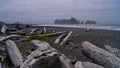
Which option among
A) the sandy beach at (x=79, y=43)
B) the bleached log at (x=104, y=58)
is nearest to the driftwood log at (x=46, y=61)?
the bleached log at (x=104, y=58)

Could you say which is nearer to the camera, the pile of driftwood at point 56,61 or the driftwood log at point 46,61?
the driftwood log at point 46,61

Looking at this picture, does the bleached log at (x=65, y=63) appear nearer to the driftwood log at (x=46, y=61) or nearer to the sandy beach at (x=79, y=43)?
the driftwood log at (x=46, y=61)

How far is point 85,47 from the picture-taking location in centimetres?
821

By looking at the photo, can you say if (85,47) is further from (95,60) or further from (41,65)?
(41,65)

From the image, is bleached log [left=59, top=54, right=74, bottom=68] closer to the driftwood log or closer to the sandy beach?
the driftwood log

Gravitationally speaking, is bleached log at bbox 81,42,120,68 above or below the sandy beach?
above

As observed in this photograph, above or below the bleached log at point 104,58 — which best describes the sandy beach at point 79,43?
below

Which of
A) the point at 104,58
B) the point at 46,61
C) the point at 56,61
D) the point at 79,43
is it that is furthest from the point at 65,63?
the point at 79,43

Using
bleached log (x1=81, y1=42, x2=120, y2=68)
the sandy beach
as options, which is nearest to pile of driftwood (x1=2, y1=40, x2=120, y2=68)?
bleached log (x1=81, y1=42, x2=120, y2=68)

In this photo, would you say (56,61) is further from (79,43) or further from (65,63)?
(79,43)

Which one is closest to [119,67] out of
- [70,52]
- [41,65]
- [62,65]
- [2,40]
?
[62,65]

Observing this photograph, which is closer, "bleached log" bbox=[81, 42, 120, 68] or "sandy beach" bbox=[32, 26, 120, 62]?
"bleached log" bbox=[81, 42, 120, 68]

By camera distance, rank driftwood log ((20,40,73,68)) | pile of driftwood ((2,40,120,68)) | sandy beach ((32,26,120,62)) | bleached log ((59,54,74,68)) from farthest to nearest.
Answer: sandy beach ((32,26,120,62))
bleached log ((59,54,74,68))
pile of driftwood ((2,40,120,68))
driftwood log ((20,40,73,68))

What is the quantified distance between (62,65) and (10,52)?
293cm
